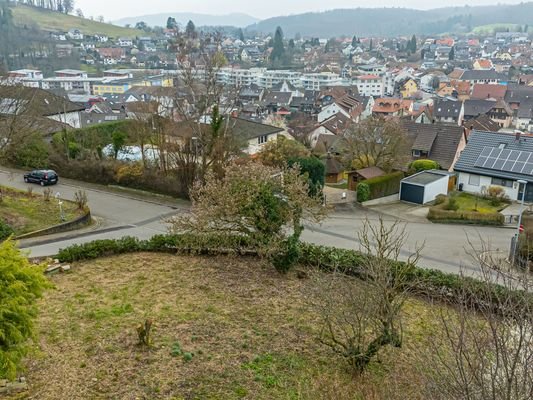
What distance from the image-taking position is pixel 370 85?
138 meters

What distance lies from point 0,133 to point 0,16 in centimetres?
15519

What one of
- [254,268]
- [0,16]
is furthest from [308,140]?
[0,16]

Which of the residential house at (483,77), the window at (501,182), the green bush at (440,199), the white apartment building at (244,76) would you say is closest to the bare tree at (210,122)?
the green bush at (440,199)

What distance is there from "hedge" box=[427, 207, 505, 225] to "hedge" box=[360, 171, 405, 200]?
490 centimetres

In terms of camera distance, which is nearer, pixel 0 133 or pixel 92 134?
pixel 0 133

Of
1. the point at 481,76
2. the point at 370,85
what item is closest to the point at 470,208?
the point at 370,85

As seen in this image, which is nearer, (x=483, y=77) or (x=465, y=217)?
(x=465, y=217)

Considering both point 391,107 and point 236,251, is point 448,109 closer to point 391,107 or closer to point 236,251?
point 391,107

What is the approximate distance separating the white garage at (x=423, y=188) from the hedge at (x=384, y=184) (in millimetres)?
829

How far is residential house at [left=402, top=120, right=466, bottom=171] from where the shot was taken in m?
40.8

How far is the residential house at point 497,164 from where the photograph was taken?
32469mm

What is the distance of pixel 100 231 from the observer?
2344 cm

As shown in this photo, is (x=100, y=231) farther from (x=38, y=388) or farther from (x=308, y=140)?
(x=308, y=140)

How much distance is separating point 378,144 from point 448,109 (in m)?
58.7
